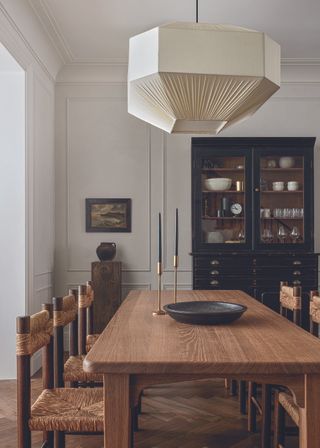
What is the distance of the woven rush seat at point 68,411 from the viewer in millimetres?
1980

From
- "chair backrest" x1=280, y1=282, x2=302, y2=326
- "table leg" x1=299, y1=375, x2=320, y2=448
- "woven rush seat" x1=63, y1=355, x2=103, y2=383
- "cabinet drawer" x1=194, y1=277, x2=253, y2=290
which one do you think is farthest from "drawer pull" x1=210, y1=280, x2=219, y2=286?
"table leg" x1=299, y1=375, x2=320, y2=448

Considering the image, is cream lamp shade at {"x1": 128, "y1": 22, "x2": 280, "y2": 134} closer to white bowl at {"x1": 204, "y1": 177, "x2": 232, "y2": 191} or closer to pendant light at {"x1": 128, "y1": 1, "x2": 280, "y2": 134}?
pendant light at {"x1": 128, "y1": 1, "x2": 280, "y2": 134}

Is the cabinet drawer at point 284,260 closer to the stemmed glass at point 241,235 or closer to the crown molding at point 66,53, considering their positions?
the stemmed glass at point 241,235

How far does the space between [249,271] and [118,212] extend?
152 cm

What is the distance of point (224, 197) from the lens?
5.20 meters

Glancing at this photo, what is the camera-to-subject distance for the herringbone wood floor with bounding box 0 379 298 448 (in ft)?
9.62

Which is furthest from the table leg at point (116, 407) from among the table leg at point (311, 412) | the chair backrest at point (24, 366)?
the table leg at point (311, 412)

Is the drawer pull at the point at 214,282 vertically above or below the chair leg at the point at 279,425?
above

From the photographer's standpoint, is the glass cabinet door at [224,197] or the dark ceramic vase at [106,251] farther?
the dark ceramic vase at [106,251]

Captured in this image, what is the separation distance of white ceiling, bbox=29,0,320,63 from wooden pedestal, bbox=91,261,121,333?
216 centimetres

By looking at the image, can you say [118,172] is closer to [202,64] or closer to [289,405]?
[202,64]

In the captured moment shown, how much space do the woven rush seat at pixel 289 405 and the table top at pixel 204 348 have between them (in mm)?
311

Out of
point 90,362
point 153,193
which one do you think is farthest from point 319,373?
point 153,193

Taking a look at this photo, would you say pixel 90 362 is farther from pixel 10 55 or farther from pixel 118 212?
pixel 118 212
